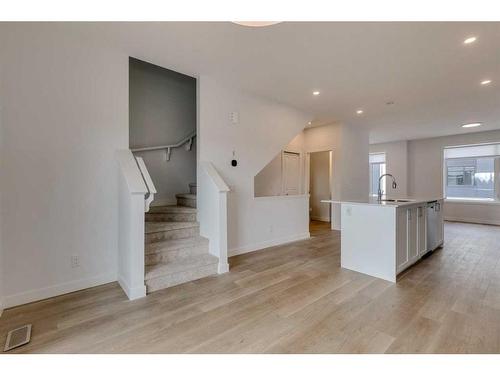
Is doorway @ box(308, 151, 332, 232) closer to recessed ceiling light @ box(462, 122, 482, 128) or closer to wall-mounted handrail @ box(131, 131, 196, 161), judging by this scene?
recessed ceiling light @ box(462, 122, 482, 128)

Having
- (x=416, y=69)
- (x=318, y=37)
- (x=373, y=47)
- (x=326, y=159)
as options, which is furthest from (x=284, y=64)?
(x=326, y=159)

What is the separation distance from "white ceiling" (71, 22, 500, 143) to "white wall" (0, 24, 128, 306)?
1.35 feet

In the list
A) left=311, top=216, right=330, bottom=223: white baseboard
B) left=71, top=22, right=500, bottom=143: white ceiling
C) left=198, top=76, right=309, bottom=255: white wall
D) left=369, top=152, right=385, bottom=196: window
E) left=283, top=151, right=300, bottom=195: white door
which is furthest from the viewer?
left=369, top=152, right=385, bottom=196: window

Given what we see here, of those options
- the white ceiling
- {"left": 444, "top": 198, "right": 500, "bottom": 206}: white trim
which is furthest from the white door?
{"left": 444, "top": 198, "right": 500, "bottom": 206}: white trim

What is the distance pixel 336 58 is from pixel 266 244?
10.1ft

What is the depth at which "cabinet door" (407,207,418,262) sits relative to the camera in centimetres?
321

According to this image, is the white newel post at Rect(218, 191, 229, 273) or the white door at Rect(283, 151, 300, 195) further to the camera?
the white door at Rect(283, 151, 300, 195)

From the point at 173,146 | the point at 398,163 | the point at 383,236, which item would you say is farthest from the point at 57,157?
the point at 398,163

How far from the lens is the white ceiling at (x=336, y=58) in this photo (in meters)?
2.38

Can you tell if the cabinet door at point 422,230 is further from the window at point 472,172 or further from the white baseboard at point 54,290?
the window at point 472,172

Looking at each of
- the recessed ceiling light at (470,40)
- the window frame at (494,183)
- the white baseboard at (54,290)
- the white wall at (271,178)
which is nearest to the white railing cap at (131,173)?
the white baseboard at (54,290)

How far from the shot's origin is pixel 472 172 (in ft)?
23.5

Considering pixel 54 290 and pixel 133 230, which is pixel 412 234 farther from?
pixel 54 290

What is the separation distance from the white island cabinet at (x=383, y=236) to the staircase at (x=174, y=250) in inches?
73.8
